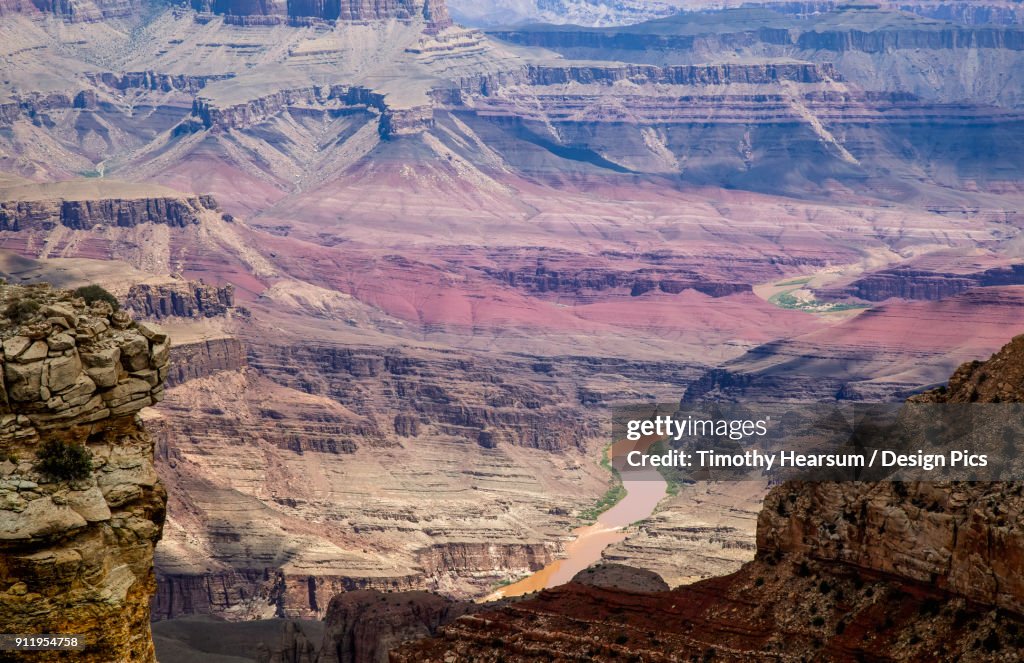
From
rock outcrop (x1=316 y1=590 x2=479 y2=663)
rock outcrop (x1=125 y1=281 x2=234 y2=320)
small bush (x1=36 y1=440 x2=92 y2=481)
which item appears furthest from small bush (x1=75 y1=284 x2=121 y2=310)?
rock outcrop (x1=125 y1=281 x2=234 y2=320)

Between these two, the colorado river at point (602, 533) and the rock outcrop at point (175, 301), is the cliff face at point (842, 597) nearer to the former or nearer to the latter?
the colorado river at point (602, 533)

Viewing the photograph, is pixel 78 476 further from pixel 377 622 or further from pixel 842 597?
pixel 377 622

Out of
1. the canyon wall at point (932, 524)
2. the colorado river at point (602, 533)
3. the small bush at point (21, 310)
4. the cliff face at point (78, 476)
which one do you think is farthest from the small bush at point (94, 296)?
the colorado river at point (602, 533)

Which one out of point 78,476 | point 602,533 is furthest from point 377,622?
point 602,533

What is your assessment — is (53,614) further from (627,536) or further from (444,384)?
(444,384)

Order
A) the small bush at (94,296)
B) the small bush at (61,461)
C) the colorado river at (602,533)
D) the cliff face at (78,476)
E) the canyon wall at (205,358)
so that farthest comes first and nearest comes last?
1. the canyon wall at (205,358)
2. the colorado river at (602,533)
3. the small bush at (94,296)
4. the small bush at (61,461)
5. the cliff face at (78,476)

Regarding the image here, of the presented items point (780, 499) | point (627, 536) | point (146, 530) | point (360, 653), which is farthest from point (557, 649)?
point (627, 536)

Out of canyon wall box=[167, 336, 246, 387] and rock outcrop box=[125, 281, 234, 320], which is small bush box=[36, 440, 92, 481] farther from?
rock outcrop box=[125, 281, 234, 320]
